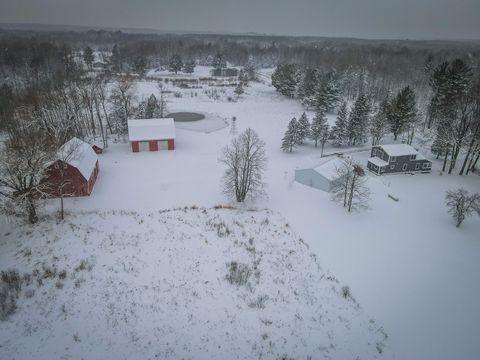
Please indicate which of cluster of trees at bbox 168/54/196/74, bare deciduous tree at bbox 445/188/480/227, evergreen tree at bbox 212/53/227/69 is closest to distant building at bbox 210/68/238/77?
evergreen tree at bbox 212/53/227/69

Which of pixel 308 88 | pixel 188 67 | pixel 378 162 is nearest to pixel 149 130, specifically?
pixel 378 162

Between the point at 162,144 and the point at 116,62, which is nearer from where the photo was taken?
the point at 162,144

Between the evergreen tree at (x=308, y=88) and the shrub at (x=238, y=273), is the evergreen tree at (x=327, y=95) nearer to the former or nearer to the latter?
the evergreen tree at (x=308, y=88)

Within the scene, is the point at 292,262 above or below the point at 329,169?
below

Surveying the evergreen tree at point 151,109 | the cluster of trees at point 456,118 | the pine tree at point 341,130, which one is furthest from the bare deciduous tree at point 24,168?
the cluster of trees at point 456,118

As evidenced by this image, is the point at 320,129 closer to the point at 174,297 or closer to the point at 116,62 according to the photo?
the point at 174,297

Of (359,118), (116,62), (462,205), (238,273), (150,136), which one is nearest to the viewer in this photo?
(238,273)

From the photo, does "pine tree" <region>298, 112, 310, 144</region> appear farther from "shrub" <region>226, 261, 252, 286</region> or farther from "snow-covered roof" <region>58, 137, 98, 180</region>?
"shrub" <region>226, 261, 252, 286</region>

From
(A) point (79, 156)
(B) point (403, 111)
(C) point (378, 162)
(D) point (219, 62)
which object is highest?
(D) point (219, 62)
